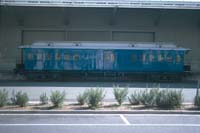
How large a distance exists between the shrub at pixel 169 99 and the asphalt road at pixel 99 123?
116cm

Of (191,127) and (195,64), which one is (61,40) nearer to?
(195,64)

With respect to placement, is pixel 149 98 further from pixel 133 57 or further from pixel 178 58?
pixel 178 58

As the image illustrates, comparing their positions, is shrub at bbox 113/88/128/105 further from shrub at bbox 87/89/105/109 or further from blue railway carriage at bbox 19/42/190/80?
blue railway carriage at bbox 19/42/190/80

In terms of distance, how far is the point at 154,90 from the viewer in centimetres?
1568

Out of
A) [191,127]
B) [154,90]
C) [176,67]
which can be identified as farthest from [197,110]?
[176,67]

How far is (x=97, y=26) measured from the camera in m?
39.4

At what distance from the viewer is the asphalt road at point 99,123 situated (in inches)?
417

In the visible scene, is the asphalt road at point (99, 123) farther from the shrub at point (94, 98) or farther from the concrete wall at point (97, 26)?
the concrete wall at point (97, 26)

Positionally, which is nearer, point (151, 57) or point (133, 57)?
point (133, 57)

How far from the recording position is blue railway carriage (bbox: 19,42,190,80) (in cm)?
3462

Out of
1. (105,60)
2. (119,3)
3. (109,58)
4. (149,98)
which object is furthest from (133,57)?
(149,98)

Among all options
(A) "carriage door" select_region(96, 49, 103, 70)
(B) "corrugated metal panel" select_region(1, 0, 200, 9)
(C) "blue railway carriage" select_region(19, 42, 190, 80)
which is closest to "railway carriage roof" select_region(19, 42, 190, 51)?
(C) "blue railway carriage" select_region(19, 42, 190, 80)

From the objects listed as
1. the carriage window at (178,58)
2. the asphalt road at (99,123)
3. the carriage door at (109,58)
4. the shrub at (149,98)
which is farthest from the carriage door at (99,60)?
the asphalt road at (99,123)

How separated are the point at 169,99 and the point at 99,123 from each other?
417 cm
